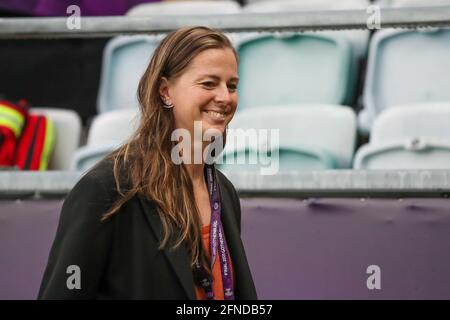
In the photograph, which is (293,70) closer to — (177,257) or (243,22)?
(243,22)

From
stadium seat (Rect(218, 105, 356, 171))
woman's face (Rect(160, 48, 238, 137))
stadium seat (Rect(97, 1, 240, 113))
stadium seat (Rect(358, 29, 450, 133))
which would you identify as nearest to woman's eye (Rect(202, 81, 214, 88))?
woman's face (Rect(160, 48, 238, 137))

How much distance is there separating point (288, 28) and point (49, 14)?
5.94 ft

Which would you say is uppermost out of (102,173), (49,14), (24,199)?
(49,14)

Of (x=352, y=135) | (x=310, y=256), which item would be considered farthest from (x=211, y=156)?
(x=352, y=135)

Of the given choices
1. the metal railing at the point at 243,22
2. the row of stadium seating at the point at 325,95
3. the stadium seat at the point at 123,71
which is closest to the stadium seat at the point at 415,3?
the row of stadium seating at the point at 325,95

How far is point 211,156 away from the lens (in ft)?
4.84

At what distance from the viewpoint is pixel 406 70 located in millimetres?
2982

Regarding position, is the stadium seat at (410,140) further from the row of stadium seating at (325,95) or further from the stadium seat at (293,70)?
the stadium seat at (293,70)

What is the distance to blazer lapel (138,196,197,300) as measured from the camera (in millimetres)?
1297

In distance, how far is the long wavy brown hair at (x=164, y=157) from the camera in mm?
1342

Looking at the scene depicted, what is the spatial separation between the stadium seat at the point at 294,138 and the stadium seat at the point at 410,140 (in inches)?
4.6

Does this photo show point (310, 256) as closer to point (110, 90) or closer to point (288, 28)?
point (288, 28)

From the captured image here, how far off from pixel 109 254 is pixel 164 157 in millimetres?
Answer: 189

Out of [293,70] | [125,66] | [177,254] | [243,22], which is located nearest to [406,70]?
[293,70]
